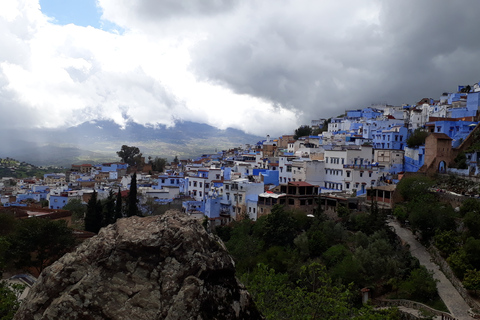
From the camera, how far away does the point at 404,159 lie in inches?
1730

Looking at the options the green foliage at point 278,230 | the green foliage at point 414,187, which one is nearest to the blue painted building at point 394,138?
the green foliage at point 414,187

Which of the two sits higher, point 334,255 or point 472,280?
point 472,280

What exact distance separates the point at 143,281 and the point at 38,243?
2251 centimetres

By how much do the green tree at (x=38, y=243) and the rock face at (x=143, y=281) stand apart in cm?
2106

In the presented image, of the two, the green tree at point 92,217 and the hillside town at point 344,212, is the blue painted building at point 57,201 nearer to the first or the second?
the hillside town at point 344,212

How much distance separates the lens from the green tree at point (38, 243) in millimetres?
23828

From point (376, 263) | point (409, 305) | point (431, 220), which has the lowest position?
point (409, 305)

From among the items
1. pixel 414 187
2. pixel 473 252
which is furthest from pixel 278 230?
pixel 473 252

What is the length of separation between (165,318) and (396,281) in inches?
823

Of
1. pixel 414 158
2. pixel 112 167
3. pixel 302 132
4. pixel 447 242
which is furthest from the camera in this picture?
pixel 302 132

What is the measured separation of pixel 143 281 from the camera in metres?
5.59

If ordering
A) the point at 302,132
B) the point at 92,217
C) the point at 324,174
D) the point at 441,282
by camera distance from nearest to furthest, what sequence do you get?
the point at 441,282 < the point at 92,217 < the point at 324,174 < the point at 302,132

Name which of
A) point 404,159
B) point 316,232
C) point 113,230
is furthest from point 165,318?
point 404,159

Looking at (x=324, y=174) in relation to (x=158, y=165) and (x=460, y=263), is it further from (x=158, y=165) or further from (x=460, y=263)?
(x=158, y=165)
